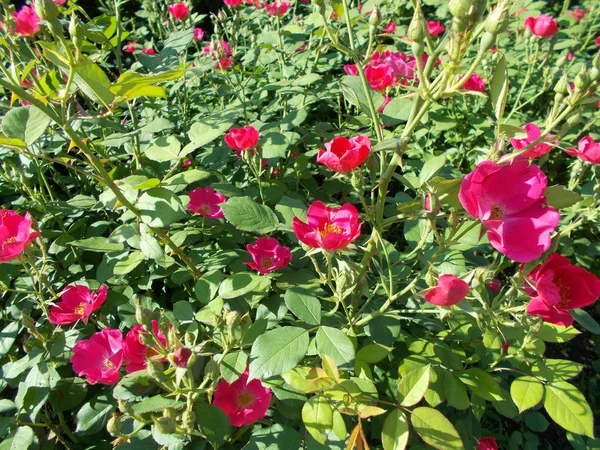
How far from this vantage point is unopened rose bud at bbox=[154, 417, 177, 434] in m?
0.89

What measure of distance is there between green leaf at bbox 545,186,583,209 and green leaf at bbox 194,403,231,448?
2.91 feet

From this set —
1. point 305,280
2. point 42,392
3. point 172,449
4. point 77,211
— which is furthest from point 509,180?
point 77,211

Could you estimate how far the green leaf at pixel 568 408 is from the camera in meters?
1.10

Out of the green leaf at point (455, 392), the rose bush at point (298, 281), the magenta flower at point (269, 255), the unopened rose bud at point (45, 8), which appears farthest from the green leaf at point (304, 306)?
the unopened rose bud at point (45, 8)

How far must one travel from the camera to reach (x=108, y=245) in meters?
1.38

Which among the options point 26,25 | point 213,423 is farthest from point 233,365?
point 26,25

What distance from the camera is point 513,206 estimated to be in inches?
33.9

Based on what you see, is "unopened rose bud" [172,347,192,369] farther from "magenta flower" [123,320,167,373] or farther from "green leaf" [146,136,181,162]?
"green leaf" [146,136,181,162]

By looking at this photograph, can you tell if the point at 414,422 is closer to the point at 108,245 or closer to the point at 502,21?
the point at 502,21

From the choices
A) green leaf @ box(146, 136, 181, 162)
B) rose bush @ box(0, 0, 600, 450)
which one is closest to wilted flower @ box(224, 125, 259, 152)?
rose bush @ box(0, 0, 600, 450)

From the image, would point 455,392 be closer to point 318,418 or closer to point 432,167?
point 318,418

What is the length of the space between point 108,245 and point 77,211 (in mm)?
438

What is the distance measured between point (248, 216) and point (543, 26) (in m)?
2.15

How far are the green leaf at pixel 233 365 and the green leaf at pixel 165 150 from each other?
600mm
